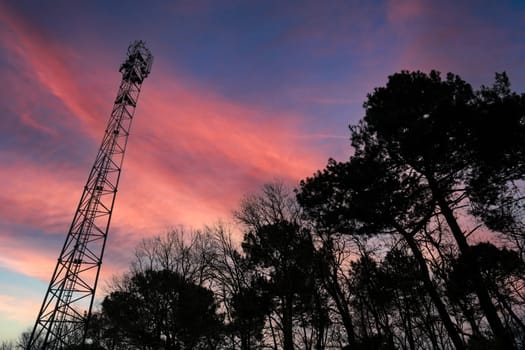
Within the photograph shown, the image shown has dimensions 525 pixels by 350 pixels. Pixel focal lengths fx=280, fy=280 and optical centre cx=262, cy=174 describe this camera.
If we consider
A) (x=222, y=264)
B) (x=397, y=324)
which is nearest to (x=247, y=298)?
(x=222, y=264)

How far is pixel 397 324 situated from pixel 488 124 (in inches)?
718

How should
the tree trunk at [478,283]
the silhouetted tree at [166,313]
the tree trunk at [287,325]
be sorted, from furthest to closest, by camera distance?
the silhouetted tree at [166,313] < the tree trunk at [287,325] < the tree trunk at [478,283]

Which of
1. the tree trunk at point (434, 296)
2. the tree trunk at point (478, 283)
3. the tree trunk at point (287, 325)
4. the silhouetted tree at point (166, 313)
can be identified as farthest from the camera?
the silhouetted tree at point (166, 313)

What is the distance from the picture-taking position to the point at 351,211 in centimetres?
1291

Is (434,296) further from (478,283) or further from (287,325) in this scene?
Answer: (287,325)

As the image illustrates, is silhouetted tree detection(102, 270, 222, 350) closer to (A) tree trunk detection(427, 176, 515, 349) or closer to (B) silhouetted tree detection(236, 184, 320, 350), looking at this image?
(B) silhouetted tree detection(236, 184, 320, 350)

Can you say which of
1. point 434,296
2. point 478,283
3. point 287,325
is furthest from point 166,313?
point 478,283

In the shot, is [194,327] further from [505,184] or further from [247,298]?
[505,184]

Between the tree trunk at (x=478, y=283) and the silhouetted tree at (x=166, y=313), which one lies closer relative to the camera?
the tree trunk at (x=478, y=283)

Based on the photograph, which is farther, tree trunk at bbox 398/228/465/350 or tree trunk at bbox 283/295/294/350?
tree trunk at bbox 283/295/294/350

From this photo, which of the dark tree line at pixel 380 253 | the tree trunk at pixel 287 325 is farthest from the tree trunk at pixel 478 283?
the tree trunk at pixel 287 325

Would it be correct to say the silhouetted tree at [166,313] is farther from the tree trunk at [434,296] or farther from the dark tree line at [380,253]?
the tree trunk at [434,296]

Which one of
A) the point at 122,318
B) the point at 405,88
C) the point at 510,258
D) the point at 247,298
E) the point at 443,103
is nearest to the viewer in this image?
the point at 443,103

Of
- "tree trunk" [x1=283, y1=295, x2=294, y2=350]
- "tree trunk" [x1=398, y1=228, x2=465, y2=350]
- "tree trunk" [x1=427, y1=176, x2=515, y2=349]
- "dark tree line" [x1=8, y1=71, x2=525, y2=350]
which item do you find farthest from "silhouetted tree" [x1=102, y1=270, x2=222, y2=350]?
"tree trunk" [x1=427, y1=176, x2=515, y2=349]
